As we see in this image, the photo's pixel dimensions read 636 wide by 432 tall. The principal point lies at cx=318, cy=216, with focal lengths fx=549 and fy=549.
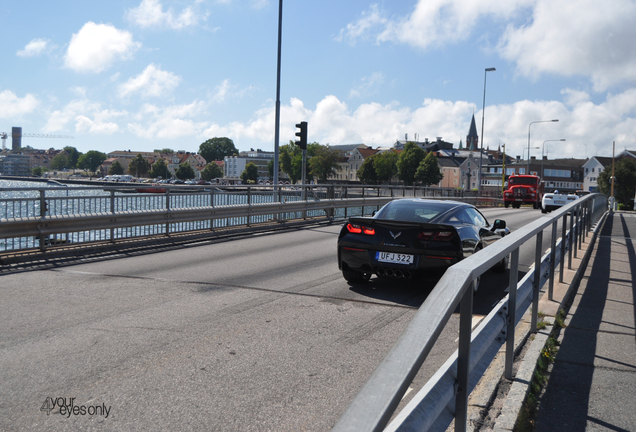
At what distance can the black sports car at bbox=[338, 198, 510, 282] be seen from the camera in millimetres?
6918

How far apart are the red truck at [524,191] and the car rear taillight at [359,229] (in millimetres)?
32545

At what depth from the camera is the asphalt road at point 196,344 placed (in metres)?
3.40

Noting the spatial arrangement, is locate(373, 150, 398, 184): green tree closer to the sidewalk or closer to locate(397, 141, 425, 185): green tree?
locate(397, 141, 425, 185): green tree

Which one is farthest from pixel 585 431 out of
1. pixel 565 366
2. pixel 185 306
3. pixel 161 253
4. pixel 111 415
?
pixel 161 253

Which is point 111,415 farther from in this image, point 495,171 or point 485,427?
point 495,171

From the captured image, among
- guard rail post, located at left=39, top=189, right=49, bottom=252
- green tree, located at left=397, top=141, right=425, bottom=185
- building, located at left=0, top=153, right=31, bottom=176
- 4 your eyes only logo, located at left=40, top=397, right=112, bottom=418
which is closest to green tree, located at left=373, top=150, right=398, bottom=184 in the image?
green tree, located at left=397, top=141, right=425, bottom=185

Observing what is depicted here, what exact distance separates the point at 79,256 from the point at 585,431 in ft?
31.1

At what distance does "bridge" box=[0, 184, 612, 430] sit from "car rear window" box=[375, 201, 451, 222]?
39.4 inches

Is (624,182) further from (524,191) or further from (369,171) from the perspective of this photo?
(369,171)

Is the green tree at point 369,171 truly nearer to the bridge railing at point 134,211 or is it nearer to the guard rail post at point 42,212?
the bridge railing at point 134,211

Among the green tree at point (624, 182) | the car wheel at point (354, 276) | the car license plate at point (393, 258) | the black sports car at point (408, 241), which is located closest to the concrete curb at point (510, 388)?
the black sports car at point (408, 241)

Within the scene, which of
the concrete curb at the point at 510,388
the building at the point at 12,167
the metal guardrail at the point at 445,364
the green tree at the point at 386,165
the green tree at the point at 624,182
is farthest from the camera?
the green tree at the point at 386,165

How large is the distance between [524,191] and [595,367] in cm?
3530

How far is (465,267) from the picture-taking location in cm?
218
